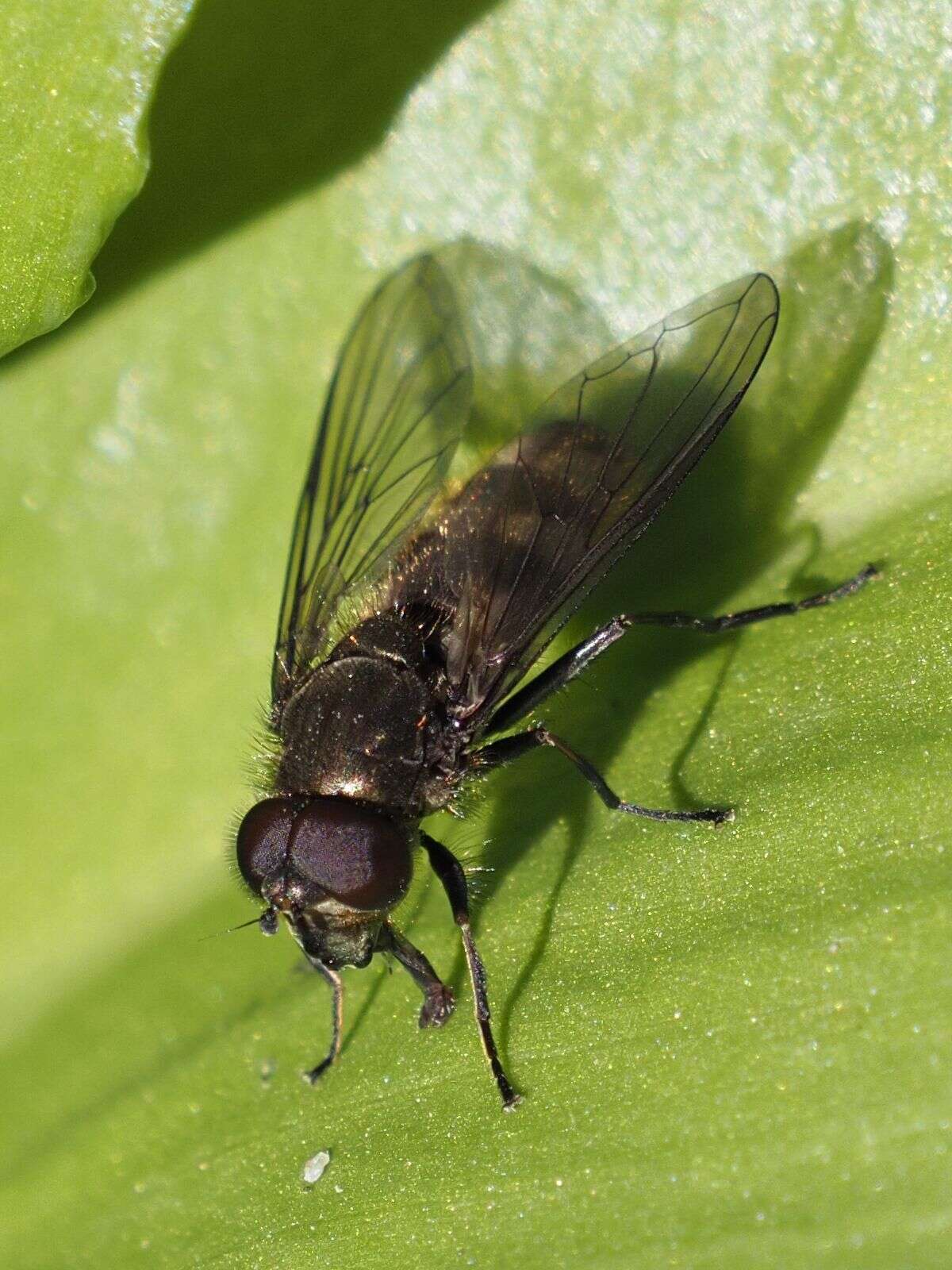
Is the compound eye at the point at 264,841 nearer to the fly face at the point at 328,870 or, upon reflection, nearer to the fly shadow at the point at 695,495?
the fly face at the point at 328,870

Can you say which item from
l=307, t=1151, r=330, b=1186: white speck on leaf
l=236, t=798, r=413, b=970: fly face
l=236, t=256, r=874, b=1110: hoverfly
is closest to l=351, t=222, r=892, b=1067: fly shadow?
l=236, t=256, r=874, b=1110: hoverfly

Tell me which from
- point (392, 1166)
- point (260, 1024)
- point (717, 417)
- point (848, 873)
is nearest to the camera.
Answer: point (848, 873)

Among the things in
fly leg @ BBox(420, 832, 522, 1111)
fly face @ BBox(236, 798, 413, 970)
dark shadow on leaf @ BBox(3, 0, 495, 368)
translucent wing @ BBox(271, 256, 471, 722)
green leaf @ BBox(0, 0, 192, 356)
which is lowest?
fly leg @ BBox(420, 832, 522, 1111)

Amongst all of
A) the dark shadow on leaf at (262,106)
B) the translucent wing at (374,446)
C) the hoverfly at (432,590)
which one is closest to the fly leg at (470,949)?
the hoverfly at (432,590)

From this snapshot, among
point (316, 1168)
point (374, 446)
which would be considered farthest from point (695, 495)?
point (316, 1168)

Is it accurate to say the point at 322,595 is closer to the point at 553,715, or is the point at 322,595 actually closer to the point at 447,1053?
the point at 553,715

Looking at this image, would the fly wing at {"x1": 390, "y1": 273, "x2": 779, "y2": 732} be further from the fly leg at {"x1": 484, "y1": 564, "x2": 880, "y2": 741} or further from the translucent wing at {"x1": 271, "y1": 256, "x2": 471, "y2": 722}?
the translucent wing at {"x1": 271, "y1": 256, "x2": 471, "y2": 722}

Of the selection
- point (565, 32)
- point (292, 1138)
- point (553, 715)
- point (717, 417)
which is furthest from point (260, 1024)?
point (565, 32)

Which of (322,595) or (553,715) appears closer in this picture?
(553,715)
